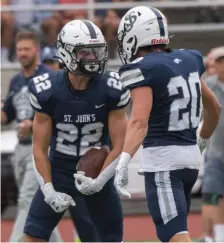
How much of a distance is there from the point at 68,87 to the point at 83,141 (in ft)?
1.08

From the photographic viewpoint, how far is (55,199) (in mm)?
5703

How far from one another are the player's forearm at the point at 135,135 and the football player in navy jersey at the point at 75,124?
30.2 inches

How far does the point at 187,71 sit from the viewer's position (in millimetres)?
5219

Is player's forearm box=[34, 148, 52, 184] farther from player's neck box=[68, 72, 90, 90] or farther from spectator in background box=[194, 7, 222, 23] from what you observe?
spectator in background box=[194, 7, 222, 23]

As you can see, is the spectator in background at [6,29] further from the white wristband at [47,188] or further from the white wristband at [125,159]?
the white wristband at [125,159]

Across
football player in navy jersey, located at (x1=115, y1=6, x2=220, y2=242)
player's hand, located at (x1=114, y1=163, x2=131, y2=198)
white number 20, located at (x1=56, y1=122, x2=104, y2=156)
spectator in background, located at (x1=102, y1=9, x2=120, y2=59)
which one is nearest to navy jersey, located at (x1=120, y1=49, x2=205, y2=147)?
football player in navy jersey, located at (x1=115, y1=6, x2=220, y2=242)

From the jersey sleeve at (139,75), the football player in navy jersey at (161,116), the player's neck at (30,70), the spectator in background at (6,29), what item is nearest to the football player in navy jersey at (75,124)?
the football player in navy jersey at (161,116)

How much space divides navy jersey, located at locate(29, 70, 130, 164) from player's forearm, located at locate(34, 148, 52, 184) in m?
0.15

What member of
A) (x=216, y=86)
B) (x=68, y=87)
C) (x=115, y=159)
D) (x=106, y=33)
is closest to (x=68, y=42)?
(x=68, y=87)

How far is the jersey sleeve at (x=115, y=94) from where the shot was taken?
5.77m

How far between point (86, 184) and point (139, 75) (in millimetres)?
899

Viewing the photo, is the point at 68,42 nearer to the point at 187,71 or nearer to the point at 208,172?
the point at 187,71

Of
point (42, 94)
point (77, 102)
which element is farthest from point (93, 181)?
point (42, 94)

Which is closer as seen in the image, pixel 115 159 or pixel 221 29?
pixel 115 159
